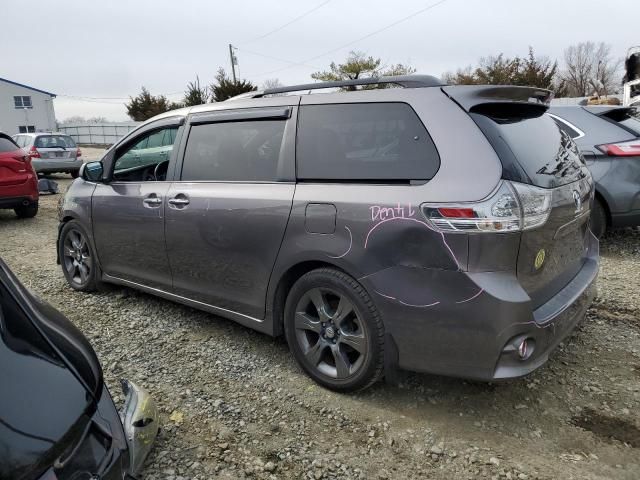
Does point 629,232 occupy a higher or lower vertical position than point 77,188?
lower

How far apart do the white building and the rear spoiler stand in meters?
49.8

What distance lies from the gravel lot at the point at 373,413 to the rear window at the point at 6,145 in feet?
19.4

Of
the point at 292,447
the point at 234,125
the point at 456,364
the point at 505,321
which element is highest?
the point at 234,125

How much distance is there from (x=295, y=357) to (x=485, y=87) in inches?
76.0

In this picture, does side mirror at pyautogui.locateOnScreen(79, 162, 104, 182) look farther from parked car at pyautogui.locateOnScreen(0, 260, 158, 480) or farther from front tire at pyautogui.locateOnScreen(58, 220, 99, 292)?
parked car at pyautogui.locateOnScreen(0, 260, 158, 480)

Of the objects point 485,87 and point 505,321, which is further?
point 485,87

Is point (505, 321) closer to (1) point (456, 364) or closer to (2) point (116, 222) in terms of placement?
(1) point (456, 364)

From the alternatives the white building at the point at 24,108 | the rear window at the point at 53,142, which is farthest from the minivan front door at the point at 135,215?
the white building at the point at 24,108

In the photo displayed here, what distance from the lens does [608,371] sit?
320cm

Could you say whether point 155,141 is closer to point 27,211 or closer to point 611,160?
point 611,160

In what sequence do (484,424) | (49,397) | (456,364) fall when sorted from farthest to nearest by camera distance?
(484,424) < (456,364) < (49,397)

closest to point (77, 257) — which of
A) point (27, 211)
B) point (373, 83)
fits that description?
point (373, 83)

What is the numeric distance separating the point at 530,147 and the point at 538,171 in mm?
169

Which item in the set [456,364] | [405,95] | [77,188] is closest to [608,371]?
[456,364]
